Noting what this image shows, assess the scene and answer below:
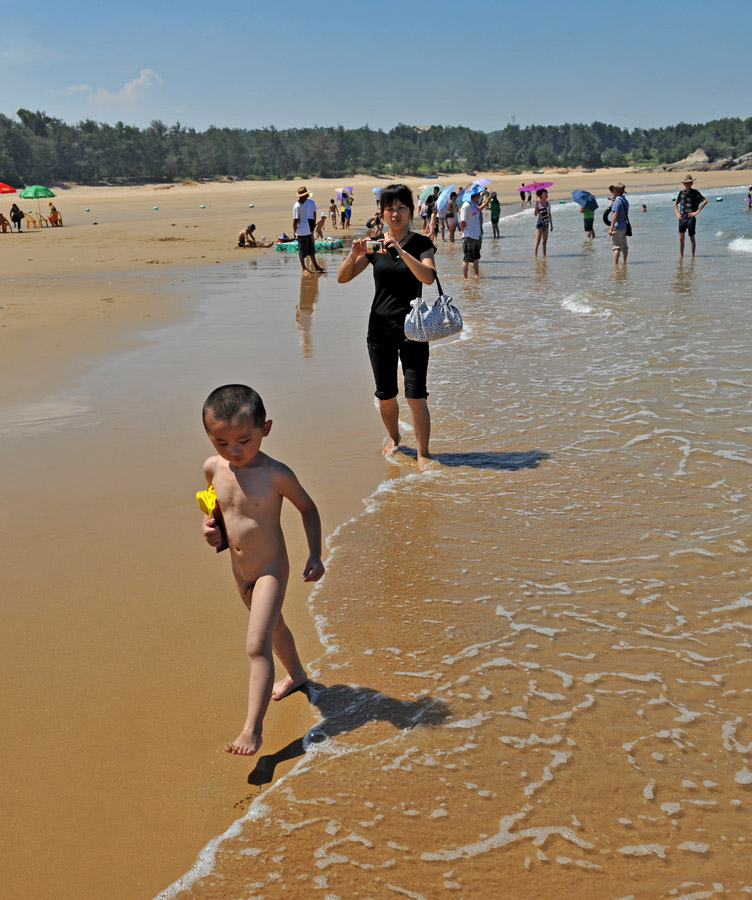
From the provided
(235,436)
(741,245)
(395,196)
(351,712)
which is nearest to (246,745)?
(351,712)

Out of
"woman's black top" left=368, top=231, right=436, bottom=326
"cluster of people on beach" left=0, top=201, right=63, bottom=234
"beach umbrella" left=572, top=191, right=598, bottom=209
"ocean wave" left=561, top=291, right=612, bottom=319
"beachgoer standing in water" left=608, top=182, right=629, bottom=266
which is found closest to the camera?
"woman's black top" left=368, top=231, right=436, bottom=326

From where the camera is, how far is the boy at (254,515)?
2678 mm

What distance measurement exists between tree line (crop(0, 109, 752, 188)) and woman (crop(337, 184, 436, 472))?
248 ft

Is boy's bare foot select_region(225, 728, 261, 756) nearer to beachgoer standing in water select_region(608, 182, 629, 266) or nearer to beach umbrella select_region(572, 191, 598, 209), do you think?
beachgoer standing in water select_region(608, 182, 629, 266)

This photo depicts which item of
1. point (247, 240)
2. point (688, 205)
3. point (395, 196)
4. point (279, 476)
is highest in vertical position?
point (688, 205)

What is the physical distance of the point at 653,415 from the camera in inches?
261

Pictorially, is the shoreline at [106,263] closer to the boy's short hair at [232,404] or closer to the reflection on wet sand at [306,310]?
the reflection on wet sand at [306,310]

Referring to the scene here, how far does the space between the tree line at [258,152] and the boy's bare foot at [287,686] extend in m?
78.1

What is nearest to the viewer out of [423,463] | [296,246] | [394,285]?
[394,285]

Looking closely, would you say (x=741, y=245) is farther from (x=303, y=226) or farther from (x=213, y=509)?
(x=213, y=509)

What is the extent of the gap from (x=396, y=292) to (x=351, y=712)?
316cm

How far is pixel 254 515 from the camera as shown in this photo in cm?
287

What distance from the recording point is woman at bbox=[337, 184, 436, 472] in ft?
16.7

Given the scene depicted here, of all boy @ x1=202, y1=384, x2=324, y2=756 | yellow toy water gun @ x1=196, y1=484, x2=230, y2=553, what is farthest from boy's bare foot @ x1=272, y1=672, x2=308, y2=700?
yellow toy water gun @ x1=196, y1=484, x2=230, y2=553
